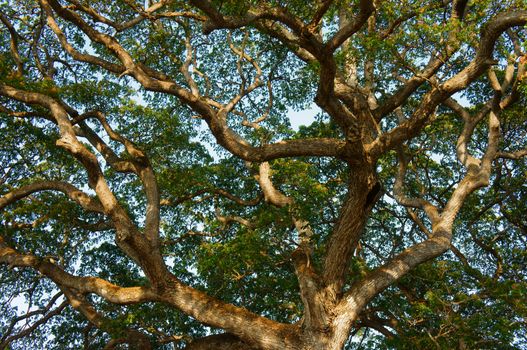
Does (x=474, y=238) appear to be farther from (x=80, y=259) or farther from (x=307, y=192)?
(x=80, y=259)

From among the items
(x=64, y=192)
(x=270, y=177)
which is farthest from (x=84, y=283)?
(x=270, y=177)

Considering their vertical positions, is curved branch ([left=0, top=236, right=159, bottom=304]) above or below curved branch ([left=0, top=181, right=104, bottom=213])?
below

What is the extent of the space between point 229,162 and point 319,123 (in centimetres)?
225

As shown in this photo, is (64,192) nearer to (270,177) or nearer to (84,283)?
(84,283)

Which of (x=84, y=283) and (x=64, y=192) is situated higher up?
(x=64, y=192)

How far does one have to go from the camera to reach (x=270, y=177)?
10297 mm

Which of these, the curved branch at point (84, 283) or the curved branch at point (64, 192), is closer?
the curved branch at point (84, 283)

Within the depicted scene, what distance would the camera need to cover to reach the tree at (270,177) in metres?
7.43

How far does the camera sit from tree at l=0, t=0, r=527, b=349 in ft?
24.4

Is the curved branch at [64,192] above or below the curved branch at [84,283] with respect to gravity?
above

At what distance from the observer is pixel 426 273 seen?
1050 centimetres

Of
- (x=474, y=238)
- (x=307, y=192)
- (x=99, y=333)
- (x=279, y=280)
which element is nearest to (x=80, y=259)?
(x=99, y=333)

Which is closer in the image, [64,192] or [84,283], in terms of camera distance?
[84,283]

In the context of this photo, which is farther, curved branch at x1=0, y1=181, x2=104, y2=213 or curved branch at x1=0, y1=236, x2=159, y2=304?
curved branch at x1=0, y1=181, x2=104, y2=213
